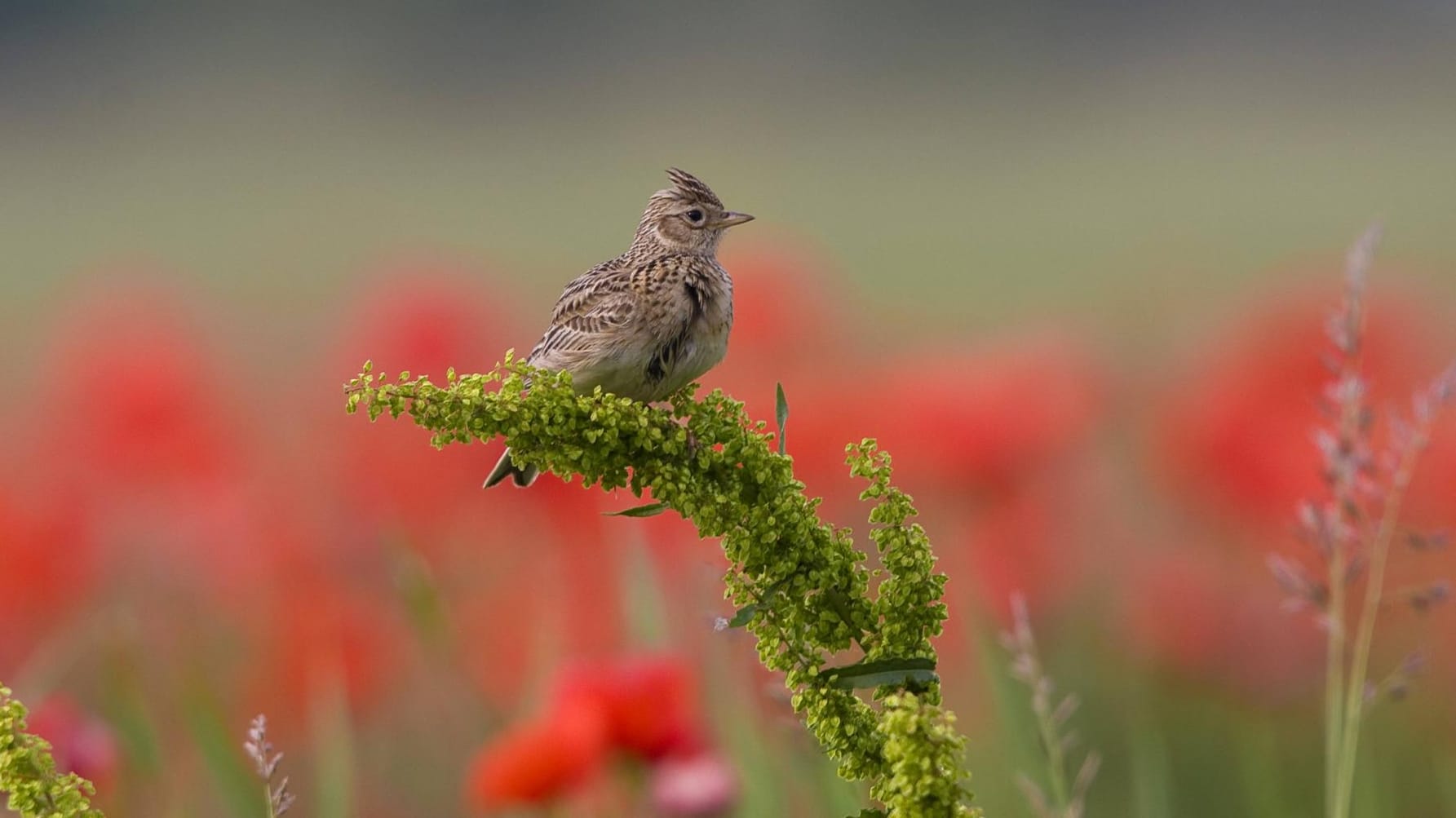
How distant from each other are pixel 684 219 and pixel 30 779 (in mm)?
2123

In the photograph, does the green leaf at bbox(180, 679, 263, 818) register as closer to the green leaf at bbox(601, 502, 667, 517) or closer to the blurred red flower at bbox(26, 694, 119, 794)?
the blurred red flower at bbox(26, 694, 119, 794)

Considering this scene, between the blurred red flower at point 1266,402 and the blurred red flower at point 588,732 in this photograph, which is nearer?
the blurred red flower at point 588,732

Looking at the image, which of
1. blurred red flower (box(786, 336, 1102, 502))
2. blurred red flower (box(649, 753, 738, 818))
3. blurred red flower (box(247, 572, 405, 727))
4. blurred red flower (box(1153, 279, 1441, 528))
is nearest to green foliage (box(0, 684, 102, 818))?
blurred red flower (box(649, 753, 738, 818))

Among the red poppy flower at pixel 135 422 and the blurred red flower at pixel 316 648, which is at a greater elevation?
the red poppy flower at pixel 135 422

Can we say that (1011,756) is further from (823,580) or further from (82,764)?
(823,580)

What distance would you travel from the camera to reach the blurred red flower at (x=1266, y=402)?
435 cm

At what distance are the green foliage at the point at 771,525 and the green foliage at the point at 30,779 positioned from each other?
0.38 m

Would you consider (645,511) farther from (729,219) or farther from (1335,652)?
(729,219)

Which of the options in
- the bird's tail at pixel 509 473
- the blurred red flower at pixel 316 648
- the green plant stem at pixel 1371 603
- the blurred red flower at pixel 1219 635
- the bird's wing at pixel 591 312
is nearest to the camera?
the green plant stem at pixel 1371 603

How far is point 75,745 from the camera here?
3.14m

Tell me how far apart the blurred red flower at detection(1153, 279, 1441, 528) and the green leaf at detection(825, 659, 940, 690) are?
282 cm

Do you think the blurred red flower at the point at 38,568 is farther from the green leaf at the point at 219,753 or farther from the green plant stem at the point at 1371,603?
the green plant stem at the point at 1371,603

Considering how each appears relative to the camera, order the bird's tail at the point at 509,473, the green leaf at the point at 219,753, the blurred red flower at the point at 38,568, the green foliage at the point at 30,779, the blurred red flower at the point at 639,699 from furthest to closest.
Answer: the blurred red flower at the point at 38,568 → the green leaf at the point at 219,753 → the blurred red flower at the point at 639,699 → the bird's tail at the point at 509,473 → the green foliage at the point at 30,779

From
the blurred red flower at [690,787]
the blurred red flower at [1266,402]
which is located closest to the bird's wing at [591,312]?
the blurred red flower at [690,787]
